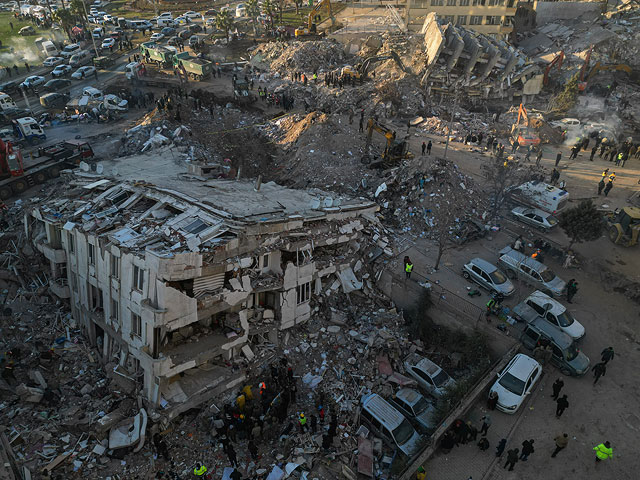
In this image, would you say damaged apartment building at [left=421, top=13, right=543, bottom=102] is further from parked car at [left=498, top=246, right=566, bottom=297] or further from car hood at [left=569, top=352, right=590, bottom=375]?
car hood at [left=569, top=352, right=590, bottom=375]

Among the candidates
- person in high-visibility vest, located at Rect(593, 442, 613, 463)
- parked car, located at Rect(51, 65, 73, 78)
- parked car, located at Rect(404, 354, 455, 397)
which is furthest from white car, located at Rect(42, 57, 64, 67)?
person in high-visibility vest, located at Rect(593, 442, 613, 463)

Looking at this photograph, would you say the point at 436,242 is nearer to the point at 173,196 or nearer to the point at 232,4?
the point at 173,196

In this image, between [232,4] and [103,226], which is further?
[232,4]

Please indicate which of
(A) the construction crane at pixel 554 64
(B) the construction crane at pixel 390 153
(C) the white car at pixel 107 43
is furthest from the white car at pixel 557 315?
(C) the white car at pixel 107 43

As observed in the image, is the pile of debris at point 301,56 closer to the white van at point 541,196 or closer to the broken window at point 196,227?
the white van at point 541,196

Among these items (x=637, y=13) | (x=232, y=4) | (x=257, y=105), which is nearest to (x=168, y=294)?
(x=257, y=105)

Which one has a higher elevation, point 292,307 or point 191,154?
point 191,154
